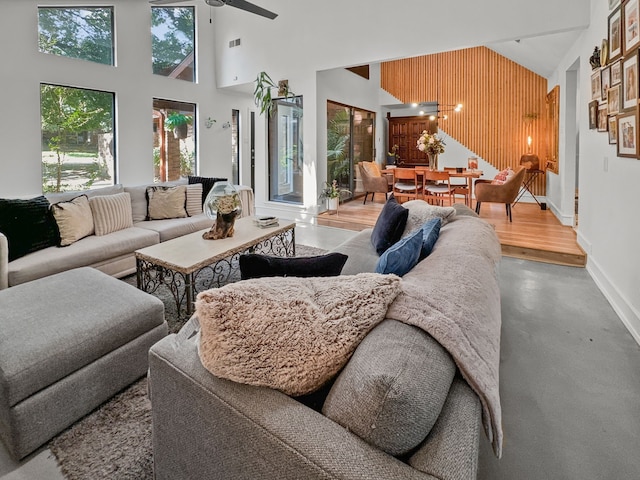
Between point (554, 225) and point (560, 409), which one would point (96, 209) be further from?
point (554, 225)

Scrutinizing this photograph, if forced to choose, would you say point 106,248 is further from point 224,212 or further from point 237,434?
point 237,434

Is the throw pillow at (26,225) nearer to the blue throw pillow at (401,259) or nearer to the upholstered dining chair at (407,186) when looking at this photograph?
the blue throw pillow at (401,259)

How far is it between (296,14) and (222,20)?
1664 millimetres

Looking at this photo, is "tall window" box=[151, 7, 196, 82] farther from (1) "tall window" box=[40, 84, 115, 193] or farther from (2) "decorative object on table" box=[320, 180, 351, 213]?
(2) "decorative object on table" box=[320, 180, 351, 213]

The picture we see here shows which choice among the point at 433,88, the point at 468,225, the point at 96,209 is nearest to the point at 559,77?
A: the point at 433,88

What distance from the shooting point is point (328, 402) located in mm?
941

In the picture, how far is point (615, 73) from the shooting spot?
10.2ft

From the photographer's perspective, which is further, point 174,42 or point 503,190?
point 174,42

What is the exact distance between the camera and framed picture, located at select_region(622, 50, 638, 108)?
8.60 feet

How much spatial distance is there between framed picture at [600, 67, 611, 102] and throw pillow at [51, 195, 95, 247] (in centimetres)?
503

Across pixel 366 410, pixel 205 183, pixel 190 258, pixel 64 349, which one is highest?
pixel 205 183

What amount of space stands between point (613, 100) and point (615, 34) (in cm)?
52

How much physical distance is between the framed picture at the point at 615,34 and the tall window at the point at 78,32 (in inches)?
237

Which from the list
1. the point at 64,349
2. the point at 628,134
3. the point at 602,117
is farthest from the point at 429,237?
the point at 602,117
